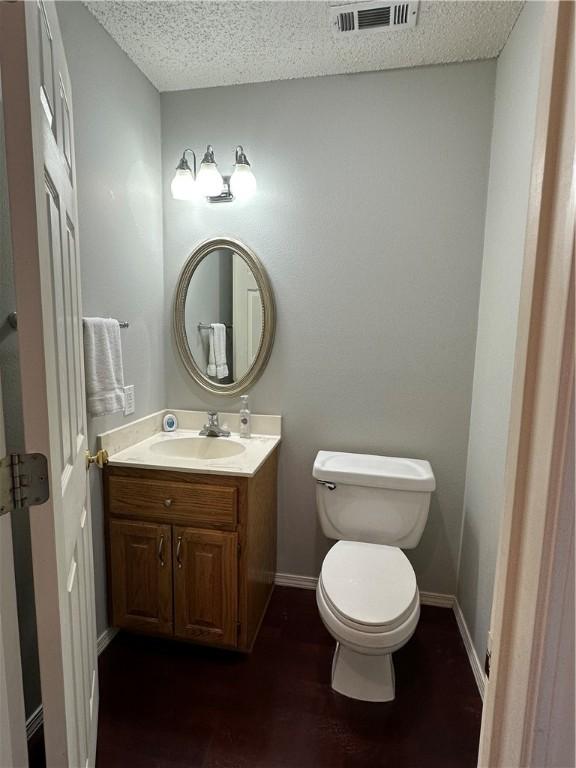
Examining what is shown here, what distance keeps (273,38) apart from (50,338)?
167cm

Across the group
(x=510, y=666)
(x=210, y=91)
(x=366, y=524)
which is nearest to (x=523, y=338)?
(x=510, y=666)

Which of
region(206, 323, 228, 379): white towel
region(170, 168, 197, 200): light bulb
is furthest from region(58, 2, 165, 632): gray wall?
region(206, 323, 228, 379): white towel

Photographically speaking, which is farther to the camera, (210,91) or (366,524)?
(210,91)

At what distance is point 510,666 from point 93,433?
1568mm

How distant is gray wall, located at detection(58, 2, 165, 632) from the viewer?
5.09 feet

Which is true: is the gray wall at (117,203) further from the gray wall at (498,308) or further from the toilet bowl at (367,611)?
the gray wall at (498,308)

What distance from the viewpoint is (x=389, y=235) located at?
1960 mm

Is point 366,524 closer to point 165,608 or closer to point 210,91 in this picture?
point 165,608

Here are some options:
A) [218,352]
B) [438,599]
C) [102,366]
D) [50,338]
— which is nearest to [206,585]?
[102,366]

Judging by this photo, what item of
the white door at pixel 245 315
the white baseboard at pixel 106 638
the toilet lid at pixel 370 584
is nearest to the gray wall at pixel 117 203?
the white baseboard at pixel 106 638

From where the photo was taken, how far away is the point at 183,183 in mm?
1953

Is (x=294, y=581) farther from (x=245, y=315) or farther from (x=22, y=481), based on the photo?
(x=22, y=481)

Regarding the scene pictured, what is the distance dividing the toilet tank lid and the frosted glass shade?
4.44ft

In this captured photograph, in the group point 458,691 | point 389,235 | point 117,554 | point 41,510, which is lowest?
point 458,691
